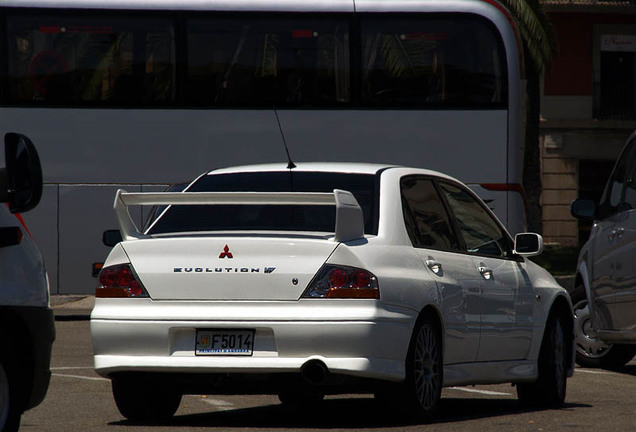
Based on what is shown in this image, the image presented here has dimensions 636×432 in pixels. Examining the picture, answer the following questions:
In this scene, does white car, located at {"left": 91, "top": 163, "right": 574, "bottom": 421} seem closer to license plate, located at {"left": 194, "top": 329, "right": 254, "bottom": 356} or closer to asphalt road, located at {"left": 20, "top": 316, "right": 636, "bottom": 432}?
license plate, located at {"left": 194, "top": 329, "right": 254, "bottom": 356}

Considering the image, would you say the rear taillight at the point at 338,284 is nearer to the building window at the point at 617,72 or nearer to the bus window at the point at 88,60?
the bus window at the point at 88,60

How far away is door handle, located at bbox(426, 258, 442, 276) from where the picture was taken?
28.1ft

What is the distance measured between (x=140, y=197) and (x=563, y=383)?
353cm

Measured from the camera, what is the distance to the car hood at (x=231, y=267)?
25.9 ft

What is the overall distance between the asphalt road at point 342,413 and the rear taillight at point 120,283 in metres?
0.78

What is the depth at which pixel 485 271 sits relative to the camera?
9328mm

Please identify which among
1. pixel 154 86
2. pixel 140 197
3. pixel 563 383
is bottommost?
pixel 563 383

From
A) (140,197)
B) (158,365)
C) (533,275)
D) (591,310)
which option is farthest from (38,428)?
(591,310)

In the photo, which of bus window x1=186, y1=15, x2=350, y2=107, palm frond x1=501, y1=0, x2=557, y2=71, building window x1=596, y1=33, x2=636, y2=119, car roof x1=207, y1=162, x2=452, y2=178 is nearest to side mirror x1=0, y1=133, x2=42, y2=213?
car roof x1=207, y1=162, x2=452, y2=178

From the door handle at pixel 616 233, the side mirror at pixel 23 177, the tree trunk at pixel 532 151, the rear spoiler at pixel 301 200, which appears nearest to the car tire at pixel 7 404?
the side mirror at pixel 23 177

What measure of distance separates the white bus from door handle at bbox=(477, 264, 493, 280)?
9.20 metres

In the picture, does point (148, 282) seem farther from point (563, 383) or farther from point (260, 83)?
point (260, 83)

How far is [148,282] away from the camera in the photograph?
808 cm

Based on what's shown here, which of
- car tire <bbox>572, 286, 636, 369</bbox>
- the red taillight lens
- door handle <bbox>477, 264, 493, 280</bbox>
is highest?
the red taillight lens
